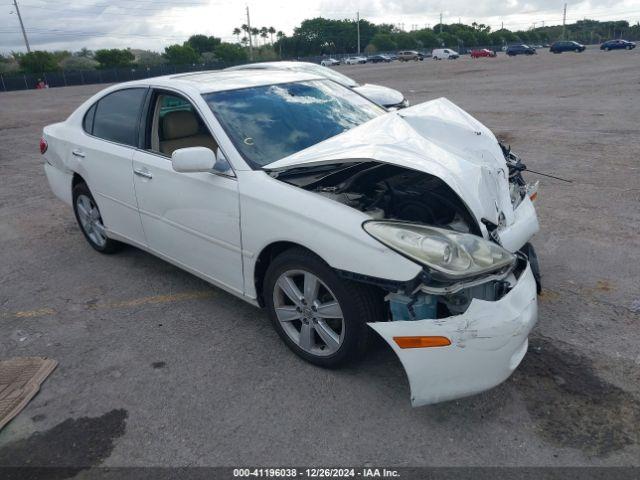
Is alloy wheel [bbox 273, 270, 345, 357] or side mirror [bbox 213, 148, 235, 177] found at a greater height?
side mirror [bbox 213, 148, 235, 177]

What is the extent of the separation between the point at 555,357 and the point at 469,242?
3.26 ft

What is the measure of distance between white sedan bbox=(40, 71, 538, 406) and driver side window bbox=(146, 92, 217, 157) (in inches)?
0.4

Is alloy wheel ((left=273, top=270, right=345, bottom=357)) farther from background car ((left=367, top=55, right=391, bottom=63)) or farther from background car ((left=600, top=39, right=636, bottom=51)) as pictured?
background car ((left=367, top=55, right=391, bottom=63))

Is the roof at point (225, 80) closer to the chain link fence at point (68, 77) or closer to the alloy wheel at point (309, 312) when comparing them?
the alloy wheel at point (309, 312)

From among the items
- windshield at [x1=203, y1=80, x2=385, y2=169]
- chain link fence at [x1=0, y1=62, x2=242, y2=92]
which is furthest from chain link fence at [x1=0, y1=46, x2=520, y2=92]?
windshield at [x1=203, y1=80, x2=385, y2=169]

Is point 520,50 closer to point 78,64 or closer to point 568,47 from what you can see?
point 568,47

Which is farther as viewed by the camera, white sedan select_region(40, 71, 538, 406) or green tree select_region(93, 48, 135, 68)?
green tree select_region(93, 48, 135, 68)

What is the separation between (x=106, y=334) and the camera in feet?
12.0

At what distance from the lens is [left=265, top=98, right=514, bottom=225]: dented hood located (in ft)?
9.29

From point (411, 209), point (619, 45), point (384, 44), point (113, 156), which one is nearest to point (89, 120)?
point (113, 156)

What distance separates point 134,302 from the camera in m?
4.10

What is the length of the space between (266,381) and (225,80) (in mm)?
2304

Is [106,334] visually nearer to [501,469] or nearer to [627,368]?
[501,469]

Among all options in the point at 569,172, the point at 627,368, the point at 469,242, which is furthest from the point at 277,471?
the point at 569,172
